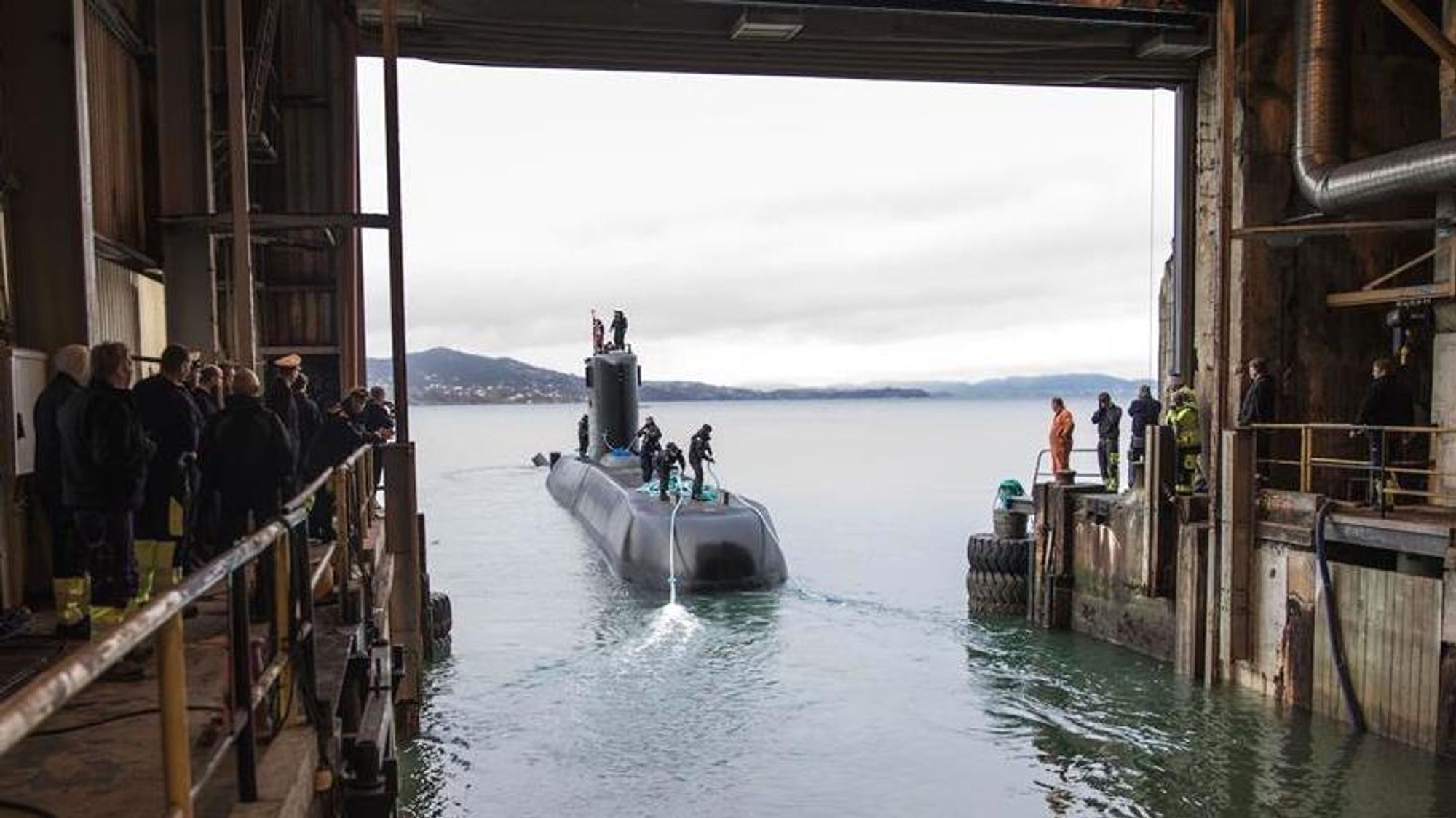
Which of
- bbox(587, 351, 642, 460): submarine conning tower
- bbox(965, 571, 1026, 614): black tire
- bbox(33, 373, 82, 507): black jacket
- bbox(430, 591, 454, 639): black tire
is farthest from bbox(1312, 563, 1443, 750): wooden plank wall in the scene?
bbox(587, 351, 642, 460): submarine conning tower

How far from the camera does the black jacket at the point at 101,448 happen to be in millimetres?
6004

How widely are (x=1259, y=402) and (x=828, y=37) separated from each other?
882cm

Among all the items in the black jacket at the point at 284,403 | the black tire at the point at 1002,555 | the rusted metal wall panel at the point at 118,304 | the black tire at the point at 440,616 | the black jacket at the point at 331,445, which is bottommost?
the black tire at the point at 440,616

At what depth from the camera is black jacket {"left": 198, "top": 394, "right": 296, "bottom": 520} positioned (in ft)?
23.5

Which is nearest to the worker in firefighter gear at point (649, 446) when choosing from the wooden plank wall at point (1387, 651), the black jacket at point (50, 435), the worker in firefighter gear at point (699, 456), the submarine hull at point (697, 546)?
the submarine hull at point (697, 546)

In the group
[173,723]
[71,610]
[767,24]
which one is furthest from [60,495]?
[767,24]

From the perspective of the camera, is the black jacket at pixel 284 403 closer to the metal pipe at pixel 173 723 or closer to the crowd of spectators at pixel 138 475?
the crowd of spectators at pixel 138 475

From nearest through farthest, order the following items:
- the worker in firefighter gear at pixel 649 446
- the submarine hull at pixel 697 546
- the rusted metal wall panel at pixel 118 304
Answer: the rusted metal wall panel at pixel 118 304 < the submarine hull at pixel 697 546 < the worker in firefighter gear at pixel 649 446

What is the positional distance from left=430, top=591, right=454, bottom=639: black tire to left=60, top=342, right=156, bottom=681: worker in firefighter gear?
473 inches

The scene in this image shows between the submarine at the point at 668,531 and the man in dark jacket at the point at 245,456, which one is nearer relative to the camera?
the man in dark jacket at the point at 245,456

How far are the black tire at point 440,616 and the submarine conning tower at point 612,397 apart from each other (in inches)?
504

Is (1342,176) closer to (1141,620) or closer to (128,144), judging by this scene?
(1141,620)

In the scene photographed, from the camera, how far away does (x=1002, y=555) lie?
20.7 m

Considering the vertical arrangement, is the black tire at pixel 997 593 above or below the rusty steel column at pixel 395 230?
below
